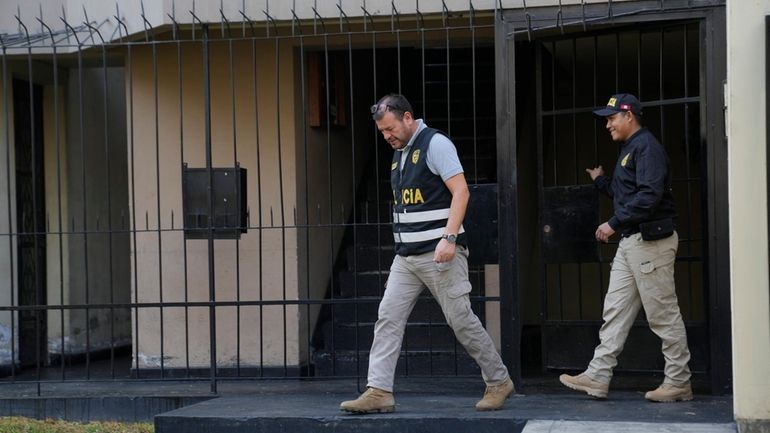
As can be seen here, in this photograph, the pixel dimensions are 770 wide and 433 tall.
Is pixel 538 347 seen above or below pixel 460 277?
below

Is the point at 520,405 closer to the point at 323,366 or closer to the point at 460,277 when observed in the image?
the point at 460,277

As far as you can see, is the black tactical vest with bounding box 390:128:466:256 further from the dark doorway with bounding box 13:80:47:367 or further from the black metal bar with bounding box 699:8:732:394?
the dark doorway with bounding box 13:80:47:367

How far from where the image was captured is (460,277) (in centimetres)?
682

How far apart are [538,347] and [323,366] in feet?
6.64

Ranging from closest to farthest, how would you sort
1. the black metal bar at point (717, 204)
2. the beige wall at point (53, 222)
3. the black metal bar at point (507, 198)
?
the black metal bar at point (717, 204) → the black metal bar at point (507, 198) → the beige wall at point (53, 222)

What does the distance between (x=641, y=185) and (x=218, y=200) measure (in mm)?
2871

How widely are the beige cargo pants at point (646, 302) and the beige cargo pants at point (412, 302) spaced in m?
0.81

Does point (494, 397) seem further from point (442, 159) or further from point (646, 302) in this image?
point (442, 159)

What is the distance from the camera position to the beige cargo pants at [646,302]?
7.17 metres

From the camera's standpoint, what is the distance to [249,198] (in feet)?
30.3

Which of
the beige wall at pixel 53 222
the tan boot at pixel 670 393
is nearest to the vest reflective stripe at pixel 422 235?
the tan boot at pixel 670 393

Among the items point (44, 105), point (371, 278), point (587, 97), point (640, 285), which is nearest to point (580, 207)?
point (640, 285)

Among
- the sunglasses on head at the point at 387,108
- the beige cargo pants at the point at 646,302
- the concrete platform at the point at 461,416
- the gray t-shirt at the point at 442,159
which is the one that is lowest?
the concrete platform at the point at 461,416

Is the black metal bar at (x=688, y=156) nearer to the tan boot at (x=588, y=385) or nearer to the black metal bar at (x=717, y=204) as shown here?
the black metal bar at (x=717, y=204)
